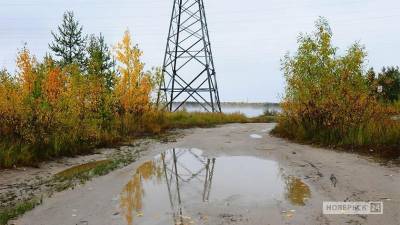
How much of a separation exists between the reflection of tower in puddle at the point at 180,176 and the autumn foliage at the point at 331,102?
5206 millimetres

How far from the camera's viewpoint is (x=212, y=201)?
23.5ft

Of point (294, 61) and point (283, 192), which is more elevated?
point (294, 61)

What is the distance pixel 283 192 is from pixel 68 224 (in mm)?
3776

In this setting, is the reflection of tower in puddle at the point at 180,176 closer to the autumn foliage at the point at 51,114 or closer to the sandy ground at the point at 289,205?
the sandy ground at the point at 289,205

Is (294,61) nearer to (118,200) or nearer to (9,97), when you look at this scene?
(9,97)

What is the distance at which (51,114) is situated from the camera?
13102 millimetres

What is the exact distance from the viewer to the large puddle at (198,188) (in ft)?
21.8

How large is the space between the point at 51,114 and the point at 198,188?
266 inches

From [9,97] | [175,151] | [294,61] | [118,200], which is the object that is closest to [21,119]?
[9,97]

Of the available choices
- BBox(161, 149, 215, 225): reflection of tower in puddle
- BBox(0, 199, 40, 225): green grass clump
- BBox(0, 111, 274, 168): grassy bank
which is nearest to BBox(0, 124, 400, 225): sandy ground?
BBox(0, 199, 40, 225): green grass clump

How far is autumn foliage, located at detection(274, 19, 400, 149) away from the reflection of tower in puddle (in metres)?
5.21

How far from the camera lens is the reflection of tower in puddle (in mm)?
6584

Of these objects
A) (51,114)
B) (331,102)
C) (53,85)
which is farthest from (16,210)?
(331,102)

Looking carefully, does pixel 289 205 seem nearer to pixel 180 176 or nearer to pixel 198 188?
pixel 198 188
